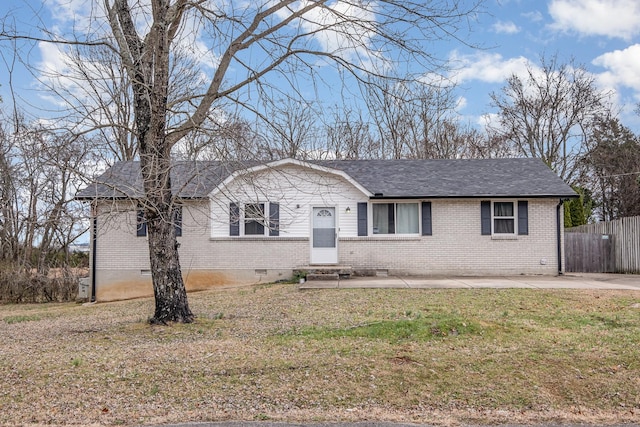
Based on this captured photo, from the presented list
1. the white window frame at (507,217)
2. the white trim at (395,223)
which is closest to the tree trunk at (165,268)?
the white trim at (395,223)

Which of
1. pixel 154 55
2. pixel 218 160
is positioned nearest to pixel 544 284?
pixel 218 160

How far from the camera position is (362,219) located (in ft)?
56.6

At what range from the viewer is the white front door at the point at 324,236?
17.3 meters

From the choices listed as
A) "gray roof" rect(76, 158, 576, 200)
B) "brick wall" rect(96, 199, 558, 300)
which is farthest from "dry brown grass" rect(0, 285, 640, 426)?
"gray roof" rect(76, 158, 576, 200)

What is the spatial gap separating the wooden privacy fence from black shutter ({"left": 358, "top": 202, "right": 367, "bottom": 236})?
9.78 metres

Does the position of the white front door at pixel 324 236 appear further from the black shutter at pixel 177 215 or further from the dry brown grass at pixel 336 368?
the dry brown grass at pixel 336 368

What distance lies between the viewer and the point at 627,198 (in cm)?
3172

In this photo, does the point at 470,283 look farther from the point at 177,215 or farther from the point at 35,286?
the point at 35,286

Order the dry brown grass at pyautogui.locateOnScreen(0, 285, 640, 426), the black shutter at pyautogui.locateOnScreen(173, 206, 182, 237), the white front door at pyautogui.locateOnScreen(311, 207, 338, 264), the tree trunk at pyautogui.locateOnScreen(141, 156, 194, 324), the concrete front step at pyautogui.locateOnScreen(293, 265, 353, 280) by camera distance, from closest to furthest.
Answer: the dry brown grass at pyautogui.locateOnScreen(0, 285, 640, 426) < the tree trunk at pyautogui.locateOnScreen(141, 156, 194, 324) < the black shutter at pyautogui.locateOnScreen(173, 206, 182, 237) < the concrete front step at pyautogui.locateOnScreen(293, 265, 353, 280) < the white front door at pyautogui.locateOnScreen(311, 207, 338, 264)

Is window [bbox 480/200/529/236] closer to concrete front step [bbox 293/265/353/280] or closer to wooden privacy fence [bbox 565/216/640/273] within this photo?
concrete front step [bbox 293/265/353/280]

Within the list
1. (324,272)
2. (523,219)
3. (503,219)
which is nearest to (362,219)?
(324,272)

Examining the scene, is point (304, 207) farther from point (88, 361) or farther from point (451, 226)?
point (88, 361)

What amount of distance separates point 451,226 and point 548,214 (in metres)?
3.23

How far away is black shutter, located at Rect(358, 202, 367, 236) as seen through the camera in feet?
56.6
